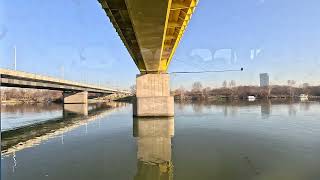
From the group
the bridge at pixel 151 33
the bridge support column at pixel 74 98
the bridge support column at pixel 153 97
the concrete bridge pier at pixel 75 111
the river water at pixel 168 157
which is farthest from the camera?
the bridge support column at pixel 74 98

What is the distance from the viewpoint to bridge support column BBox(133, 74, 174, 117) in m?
33.2

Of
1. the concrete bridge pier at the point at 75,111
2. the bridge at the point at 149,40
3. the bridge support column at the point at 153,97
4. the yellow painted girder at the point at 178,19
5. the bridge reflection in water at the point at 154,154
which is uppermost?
the yellow painted girder at the point at 178,19

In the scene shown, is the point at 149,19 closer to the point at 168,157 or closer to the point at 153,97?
the point at 168,157

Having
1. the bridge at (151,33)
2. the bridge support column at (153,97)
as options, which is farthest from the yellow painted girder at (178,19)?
the bridge support column at (153,97)

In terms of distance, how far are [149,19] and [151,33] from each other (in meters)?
2.91

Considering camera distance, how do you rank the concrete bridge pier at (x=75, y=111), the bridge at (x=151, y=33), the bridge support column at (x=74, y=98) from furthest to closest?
the bridge support column at (x=74, y=98) → the concrete bridge pier at (x=75, y=111) → the bridge at (x=151, y=33)

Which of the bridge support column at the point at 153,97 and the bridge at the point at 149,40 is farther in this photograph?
the bridge support column at the point at 153,97

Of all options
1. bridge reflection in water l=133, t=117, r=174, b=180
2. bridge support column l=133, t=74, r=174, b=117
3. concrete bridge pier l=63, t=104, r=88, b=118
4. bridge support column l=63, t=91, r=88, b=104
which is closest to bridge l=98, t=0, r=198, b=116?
bridge support column l=133, t=74, r=174, b=117

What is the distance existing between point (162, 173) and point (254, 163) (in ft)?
13.4

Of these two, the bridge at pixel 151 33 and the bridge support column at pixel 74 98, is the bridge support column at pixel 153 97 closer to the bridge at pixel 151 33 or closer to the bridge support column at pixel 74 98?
the bridge at pixel 151 33

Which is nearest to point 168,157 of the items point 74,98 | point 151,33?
point 151,33

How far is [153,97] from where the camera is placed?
109ft

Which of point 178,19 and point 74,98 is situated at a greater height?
point 178,19

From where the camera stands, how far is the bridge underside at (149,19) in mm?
11125
